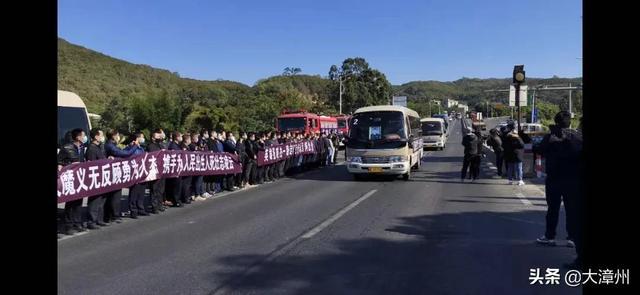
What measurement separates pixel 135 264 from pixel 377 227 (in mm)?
4276

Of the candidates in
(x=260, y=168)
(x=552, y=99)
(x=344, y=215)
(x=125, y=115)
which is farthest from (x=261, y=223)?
(x=552, y=99)

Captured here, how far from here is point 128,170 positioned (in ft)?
36.2

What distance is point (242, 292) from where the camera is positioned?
6.02 meters

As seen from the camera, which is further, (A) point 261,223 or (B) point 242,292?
(A) point 261,223

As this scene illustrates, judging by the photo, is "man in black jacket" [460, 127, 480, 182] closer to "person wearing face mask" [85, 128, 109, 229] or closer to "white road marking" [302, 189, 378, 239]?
"white road marking" [302, 189, 378, 239]

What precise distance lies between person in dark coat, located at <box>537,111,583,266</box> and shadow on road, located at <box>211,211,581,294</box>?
61 cm

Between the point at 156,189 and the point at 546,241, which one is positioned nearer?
the point at 546,241

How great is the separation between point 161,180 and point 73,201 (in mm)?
2690

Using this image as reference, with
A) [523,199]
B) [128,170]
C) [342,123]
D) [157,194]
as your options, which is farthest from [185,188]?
[342,123]

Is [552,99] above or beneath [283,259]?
above

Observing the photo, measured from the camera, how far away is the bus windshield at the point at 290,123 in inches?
1331

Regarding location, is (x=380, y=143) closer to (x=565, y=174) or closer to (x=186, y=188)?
(x=186, y=188)

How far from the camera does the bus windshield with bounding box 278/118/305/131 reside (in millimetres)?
33812
